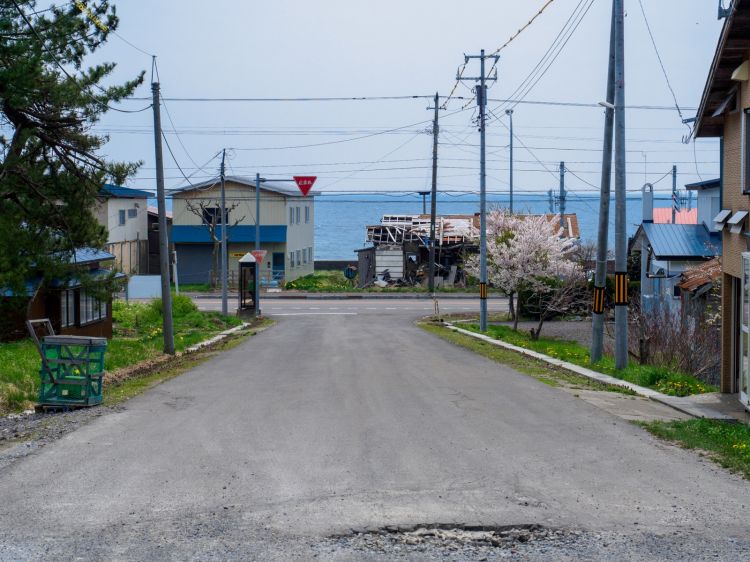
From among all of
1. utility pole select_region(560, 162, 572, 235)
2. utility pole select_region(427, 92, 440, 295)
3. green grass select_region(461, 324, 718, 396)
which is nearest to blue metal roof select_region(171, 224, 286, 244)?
utility pole select_region(427, 92, 440, 295)

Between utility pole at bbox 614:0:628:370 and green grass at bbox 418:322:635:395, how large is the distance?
1259mm

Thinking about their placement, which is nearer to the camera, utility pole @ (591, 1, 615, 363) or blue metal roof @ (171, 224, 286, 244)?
utility pole @ (591, 1, 615, 363)

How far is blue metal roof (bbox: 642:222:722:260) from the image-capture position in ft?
102

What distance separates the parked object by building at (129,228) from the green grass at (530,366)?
30.3 metres

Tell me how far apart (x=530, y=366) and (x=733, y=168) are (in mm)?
7655

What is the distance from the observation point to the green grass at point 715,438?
9.80 meters

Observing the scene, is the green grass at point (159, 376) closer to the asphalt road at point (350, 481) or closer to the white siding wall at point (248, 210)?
the asphalt road at point (350, 481)

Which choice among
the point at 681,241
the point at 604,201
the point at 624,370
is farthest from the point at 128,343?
the point at 681,241

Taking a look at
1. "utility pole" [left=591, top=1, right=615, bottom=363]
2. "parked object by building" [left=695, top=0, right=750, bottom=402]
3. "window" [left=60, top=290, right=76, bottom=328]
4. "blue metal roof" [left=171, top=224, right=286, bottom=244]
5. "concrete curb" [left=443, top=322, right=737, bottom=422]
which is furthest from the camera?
"blue metal roof" [left=171, top=224, right=286, bottom=244]

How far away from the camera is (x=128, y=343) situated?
2692cm

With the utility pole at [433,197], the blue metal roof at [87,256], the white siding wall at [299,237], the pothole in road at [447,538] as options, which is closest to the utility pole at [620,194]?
the pothole in road at [447,538]

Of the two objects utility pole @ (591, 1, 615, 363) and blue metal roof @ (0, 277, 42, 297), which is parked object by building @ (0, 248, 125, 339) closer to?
blue metal roof @ (0, 277, 42, 297)

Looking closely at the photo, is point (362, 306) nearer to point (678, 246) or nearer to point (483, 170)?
point (483, 170)

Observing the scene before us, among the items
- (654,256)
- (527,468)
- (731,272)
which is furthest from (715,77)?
(654,256)
